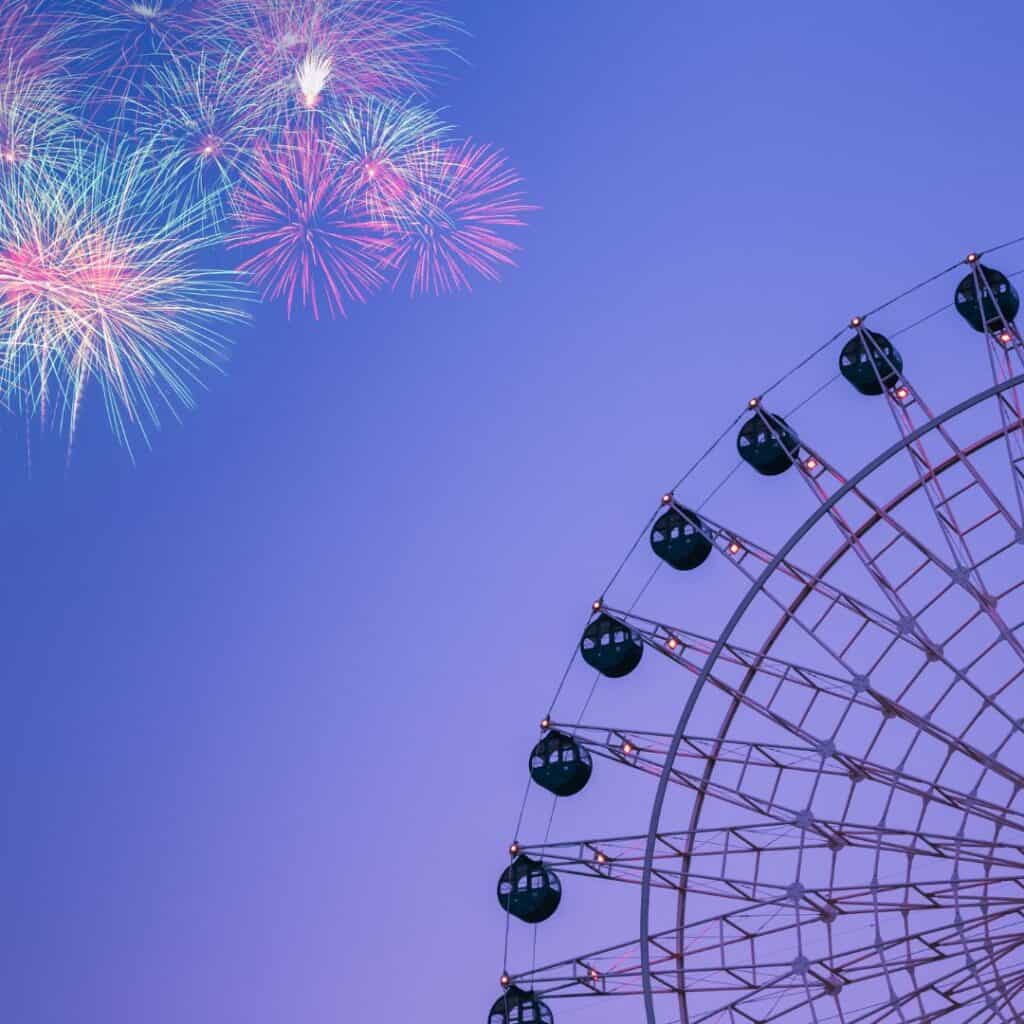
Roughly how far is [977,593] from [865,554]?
2.23m

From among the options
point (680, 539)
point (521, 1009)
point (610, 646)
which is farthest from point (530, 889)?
point (680, 539)

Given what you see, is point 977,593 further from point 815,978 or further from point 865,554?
point 815,978

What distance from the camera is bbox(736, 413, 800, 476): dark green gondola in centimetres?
2788

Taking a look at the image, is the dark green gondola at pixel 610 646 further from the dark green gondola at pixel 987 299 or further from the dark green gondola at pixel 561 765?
the dark green gondola at pixel 987 299

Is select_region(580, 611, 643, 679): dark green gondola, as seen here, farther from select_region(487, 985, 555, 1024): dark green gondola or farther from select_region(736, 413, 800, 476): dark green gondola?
select_region(487, 985, 555, 1024): dark green gondola

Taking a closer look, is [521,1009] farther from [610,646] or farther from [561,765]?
[610,646]

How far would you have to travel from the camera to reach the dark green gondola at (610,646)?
28.7 metres

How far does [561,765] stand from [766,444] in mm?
6691

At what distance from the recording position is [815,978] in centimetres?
2498

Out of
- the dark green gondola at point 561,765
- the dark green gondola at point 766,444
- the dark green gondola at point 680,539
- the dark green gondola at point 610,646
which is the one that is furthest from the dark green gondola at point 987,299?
the dark green gondola at point 561,765

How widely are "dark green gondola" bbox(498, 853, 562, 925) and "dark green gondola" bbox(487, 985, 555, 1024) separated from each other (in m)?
1.34

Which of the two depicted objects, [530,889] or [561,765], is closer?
[530,889]

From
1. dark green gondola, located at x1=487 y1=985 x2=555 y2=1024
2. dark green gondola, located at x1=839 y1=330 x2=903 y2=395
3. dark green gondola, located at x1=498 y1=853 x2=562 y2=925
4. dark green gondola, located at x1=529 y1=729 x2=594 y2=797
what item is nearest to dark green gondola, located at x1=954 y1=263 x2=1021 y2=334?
dark green gondola, located at x1=839 y1=330 x2=903 y2=395

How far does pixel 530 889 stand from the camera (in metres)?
27.9
